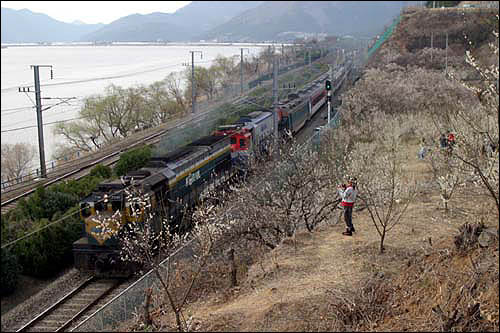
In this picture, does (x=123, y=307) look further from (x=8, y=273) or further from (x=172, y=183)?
(x=172, y=183)

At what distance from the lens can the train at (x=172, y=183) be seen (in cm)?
1603

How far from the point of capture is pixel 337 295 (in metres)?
9.78

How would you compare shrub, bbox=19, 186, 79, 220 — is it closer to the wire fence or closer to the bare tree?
the wire fence

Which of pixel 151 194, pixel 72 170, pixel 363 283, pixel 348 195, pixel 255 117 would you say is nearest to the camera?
pixel 363 283

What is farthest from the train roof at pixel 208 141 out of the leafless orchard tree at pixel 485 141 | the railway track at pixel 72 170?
the leafless orchard tree at pixel 485 141

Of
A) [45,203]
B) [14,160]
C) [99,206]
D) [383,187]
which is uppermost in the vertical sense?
[383,187]

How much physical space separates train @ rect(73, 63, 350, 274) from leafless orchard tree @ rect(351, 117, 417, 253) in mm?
4404

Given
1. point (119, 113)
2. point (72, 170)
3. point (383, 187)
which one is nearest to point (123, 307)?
point (383, 187)

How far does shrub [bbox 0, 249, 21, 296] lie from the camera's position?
15.9m

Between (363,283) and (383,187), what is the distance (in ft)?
22.4

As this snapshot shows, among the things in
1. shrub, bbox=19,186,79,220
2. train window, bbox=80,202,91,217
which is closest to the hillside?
train window, bbox=80,202,91,217

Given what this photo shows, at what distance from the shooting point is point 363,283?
10.8m

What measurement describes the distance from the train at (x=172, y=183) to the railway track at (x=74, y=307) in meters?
0.47

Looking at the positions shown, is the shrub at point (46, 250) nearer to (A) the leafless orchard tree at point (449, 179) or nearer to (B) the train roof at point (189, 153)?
(B) the train roof at point (189, 153)
